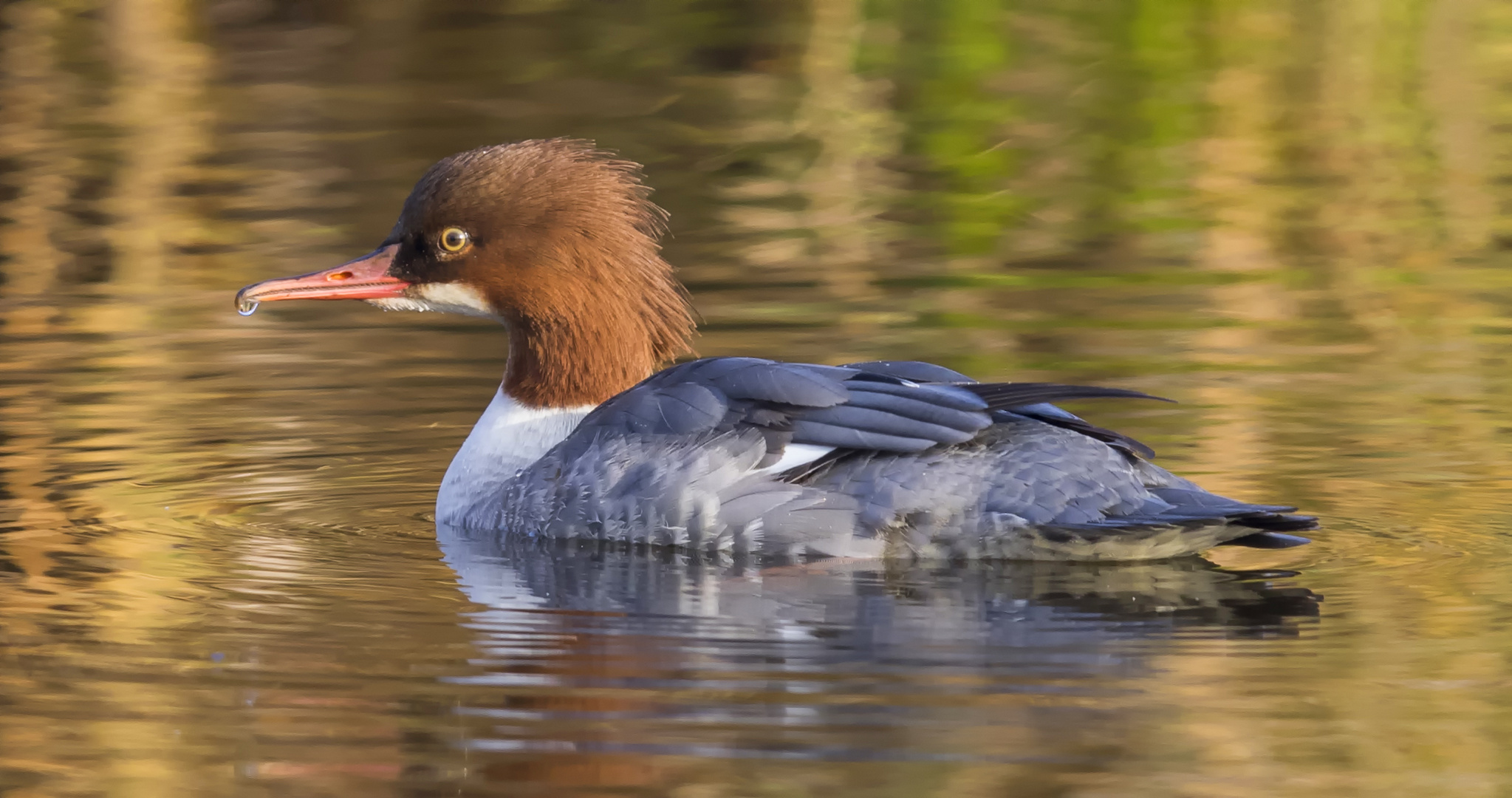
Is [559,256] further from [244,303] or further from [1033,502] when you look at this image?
[1033,502]

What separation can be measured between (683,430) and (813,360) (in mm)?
2554

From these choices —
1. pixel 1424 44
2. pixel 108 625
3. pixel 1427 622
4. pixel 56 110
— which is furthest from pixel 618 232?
pixel 1424 44

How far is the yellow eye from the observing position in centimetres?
714

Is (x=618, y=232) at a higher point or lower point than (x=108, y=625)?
higher

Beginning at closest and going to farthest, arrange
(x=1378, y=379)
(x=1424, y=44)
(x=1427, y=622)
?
1. (x=1427, y=622)
2. (x=1378, y=379)
3. (x=1424, y=44)

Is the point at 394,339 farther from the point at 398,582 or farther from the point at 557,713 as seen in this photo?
the point at 557,713

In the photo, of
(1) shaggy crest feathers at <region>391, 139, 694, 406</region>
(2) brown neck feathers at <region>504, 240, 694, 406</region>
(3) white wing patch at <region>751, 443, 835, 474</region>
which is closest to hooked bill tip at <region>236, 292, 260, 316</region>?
(1) shaggy crest feathers at <region>391, 139, 694, 406</region>

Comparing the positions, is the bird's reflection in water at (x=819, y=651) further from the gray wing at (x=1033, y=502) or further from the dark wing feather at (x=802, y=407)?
the dark wing feather at (x=802, y=407)

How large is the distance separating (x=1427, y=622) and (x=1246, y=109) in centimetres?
1105

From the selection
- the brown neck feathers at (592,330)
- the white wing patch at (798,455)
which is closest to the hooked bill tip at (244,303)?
the brown neck feathers at (592,330)

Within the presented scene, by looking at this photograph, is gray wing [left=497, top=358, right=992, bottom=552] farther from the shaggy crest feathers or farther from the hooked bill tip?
the hooked bill tip

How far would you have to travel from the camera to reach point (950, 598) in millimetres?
5840

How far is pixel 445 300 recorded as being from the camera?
7.24m

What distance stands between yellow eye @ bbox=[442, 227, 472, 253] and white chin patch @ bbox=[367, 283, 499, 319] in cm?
12
